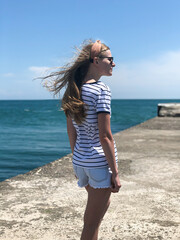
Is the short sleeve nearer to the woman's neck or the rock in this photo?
the woman's neck

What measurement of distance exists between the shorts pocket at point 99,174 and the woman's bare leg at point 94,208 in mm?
87

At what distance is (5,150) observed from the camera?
12.3 m

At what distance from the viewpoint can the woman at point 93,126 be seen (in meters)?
2.03

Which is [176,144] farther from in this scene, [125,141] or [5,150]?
[5,150]

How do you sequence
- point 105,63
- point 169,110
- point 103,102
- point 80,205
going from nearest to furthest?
point 103,102, point 105,63, point 80,205, point 169,110

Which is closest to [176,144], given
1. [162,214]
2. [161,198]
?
[161,198]

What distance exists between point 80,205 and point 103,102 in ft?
6.22

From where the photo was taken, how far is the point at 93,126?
2.08 meters

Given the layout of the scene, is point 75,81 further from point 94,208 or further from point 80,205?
point 80,205

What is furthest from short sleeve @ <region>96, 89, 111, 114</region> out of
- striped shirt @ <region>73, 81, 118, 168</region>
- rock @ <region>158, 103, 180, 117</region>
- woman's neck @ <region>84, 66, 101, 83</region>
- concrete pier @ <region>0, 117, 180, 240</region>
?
rock @ <region>158, 103, 180, 117</region>

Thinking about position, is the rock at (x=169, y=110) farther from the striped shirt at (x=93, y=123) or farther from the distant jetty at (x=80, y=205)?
the striped shirt at (x=93, y=123)

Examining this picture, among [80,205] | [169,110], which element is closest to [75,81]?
[80,205]

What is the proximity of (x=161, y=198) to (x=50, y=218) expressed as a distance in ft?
4.53

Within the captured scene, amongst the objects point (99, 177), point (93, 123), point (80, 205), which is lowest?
point (80, 205)
